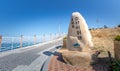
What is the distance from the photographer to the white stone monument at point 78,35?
475 inches

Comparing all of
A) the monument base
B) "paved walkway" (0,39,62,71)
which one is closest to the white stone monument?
the monument base

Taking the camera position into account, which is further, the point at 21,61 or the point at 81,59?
the point at 21,61

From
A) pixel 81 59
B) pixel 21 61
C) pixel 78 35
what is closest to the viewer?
pixel 81 59

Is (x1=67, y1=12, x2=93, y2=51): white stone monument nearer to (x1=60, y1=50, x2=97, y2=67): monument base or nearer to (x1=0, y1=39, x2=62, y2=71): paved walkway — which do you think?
(x1=60, y1=50, x2=97, y2=67): monument base

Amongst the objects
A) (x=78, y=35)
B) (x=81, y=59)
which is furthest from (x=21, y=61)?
(x=78, y=35)

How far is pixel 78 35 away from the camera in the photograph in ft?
40.9

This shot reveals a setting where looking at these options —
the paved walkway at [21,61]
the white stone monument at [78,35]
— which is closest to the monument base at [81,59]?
the paved walkway at [21,61]

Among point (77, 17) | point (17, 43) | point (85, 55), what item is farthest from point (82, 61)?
point (17, 43)

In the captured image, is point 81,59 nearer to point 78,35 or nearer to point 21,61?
point 78,35

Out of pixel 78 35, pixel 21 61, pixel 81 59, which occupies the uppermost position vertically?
pixel 78 35

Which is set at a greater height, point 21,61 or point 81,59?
point 81,59

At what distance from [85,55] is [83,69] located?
1.23 metres

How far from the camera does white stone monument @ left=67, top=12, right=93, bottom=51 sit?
12052 mm

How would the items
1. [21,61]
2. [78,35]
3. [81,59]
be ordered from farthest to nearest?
[78,35], [21,61], [81,59]
